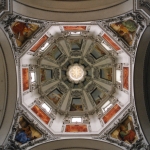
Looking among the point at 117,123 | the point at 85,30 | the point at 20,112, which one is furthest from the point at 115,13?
the point at 20,112

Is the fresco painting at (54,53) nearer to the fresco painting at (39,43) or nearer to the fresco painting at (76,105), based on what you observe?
the fresco painting at (39,43)

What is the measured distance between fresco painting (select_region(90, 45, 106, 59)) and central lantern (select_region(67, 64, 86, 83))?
5.01 ft

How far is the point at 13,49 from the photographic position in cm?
1162

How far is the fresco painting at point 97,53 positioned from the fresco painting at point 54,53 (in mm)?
2361

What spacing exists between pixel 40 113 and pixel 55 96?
3.45m

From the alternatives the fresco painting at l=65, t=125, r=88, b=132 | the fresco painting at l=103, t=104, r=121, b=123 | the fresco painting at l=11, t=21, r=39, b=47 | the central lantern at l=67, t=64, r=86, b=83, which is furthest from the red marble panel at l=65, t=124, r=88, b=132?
the fresco painting at l=11, t=21, r=39, b=47

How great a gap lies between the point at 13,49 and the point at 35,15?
2054 mm

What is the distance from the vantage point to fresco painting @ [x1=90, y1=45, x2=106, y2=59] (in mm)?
16500

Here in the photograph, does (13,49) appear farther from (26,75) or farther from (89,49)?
(89,49)

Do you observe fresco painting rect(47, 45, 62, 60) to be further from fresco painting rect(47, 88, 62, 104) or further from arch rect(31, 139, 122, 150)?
arch rect(31, 139, 122, 150)

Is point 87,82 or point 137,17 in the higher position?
point 137,17

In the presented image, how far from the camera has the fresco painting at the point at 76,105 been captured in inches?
671

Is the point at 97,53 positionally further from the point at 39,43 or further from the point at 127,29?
the point at 127,29

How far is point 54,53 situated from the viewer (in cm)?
1712
